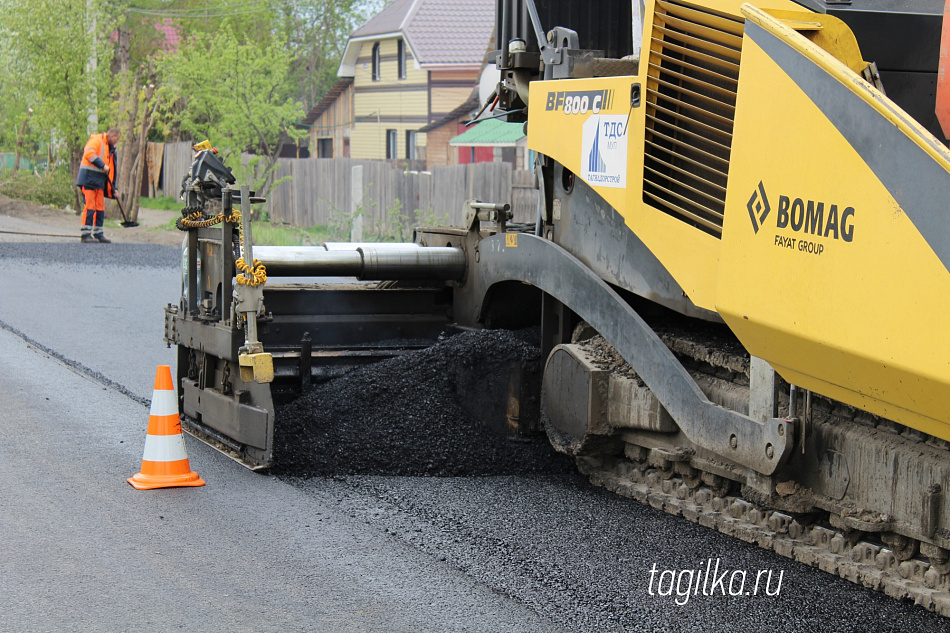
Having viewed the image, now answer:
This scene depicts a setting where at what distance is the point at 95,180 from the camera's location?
19.7m

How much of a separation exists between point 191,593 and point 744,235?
2.55 meters

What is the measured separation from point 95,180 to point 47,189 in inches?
430

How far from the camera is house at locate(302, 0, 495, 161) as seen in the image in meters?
38.8

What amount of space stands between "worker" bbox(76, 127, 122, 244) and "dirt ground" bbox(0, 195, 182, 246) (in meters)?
1.05

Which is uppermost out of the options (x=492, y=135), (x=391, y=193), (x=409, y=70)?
(x=409, y=70)

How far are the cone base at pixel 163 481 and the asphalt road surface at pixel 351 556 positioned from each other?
0.20ft

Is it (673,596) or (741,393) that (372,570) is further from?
(741,393)

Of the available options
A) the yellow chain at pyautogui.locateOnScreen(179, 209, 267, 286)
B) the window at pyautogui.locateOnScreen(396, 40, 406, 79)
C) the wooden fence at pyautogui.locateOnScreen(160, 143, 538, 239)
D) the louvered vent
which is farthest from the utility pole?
the louvered vent

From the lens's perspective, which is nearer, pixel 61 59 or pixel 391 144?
pixel 61 59

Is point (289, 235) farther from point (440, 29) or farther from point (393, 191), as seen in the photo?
point (440, 29)

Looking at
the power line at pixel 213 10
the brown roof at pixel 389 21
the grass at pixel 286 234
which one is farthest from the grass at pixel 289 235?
the power line at pixel 213 10

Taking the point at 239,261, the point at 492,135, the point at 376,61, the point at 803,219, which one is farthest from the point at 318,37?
the point at 803,219

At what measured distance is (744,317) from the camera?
387 centimetres

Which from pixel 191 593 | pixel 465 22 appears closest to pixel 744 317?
pixel 191 593
